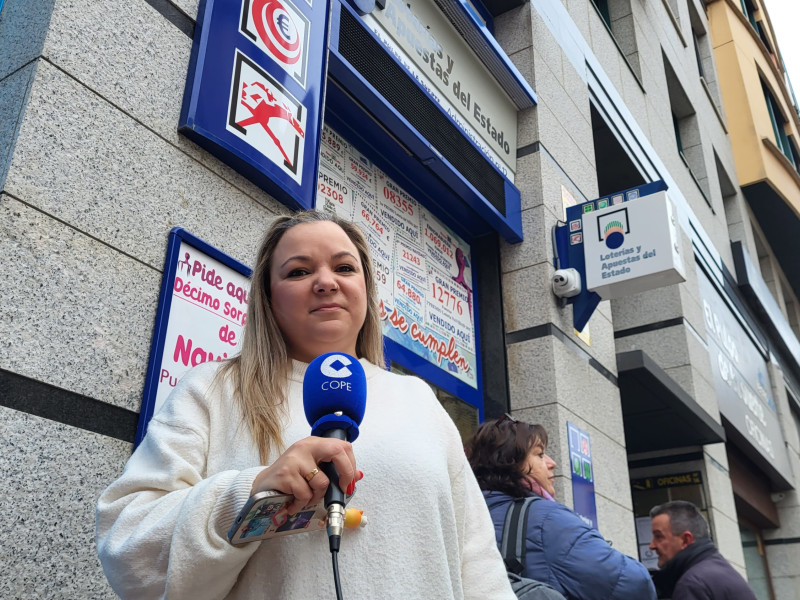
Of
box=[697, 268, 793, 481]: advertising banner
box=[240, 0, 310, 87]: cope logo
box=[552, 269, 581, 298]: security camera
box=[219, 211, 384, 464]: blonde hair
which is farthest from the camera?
box=[697, 268, 793, 481]: advertising banner

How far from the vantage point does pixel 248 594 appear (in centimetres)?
128

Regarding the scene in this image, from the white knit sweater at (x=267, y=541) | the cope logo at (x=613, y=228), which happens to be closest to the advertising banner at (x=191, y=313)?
the white knit sweater at (x=267, y=541)

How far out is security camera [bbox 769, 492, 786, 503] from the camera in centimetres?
1286

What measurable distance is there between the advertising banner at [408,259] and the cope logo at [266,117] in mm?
865

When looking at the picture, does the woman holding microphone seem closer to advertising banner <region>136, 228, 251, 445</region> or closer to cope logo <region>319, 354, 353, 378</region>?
cope logo <region>319, 354, 353, 378</region>

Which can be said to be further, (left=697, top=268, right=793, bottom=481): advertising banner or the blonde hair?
(left=697, top=268, right=793, bottom=481): advertising banner

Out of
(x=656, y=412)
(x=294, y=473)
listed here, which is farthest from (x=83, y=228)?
(x=656, y=412)

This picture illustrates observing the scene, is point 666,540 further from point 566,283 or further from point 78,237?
point 78,237

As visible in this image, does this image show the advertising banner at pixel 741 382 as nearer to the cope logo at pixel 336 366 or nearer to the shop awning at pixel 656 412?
the shop awning at pixel 656 412

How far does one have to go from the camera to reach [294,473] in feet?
3.61

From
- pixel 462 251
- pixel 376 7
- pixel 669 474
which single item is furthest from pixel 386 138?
pixel 669 474

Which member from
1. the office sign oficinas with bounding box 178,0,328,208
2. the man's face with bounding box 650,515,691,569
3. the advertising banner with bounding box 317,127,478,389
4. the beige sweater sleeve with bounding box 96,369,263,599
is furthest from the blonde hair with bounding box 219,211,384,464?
the man's face with bounding box 650,515,691,569

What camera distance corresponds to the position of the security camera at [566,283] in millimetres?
5430

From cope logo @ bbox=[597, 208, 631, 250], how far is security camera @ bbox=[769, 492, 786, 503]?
9459 millimetres
